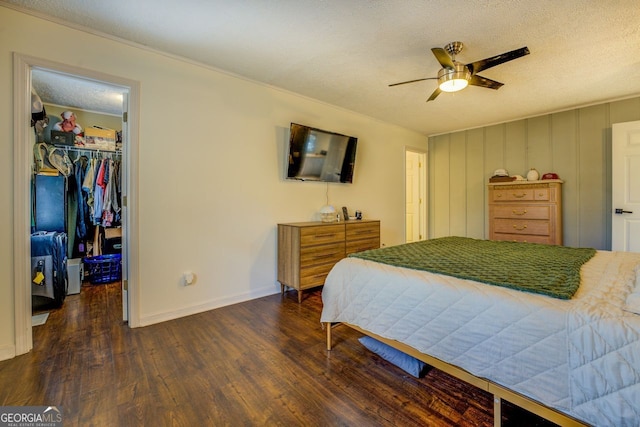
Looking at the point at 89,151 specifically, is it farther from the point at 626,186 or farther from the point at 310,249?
the point at 626,186

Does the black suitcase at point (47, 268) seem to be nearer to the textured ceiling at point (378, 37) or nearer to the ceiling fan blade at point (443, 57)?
the textured ceiling at point (378, 37)

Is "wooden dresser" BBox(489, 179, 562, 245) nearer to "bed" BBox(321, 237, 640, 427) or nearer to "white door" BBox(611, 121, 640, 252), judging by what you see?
"white door" BBox(611, 121, 640, 252)

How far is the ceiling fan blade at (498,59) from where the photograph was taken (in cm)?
198

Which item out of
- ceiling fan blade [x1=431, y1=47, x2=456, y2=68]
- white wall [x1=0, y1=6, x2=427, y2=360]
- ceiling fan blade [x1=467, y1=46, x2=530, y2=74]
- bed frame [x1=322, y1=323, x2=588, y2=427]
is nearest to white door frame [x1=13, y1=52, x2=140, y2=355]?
white wall [x1=0, y1=6, x2=427, y2=360]

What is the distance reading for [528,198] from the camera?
394cm

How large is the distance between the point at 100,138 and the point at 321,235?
11.1ft

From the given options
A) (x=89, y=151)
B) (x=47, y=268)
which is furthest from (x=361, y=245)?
(x=89, y=151)

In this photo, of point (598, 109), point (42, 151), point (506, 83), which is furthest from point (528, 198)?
point (42, 151)

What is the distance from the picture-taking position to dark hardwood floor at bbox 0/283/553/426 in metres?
1.38

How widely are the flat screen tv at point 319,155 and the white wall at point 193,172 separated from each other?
0.48ft

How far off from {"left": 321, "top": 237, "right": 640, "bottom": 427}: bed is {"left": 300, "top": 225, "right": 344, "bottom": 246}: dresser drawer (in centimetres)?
124

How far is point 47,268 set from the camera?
271 cm

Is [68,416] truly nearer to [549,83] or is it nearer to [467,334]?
[467,334]

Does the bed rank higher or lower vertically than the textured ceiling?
lower
